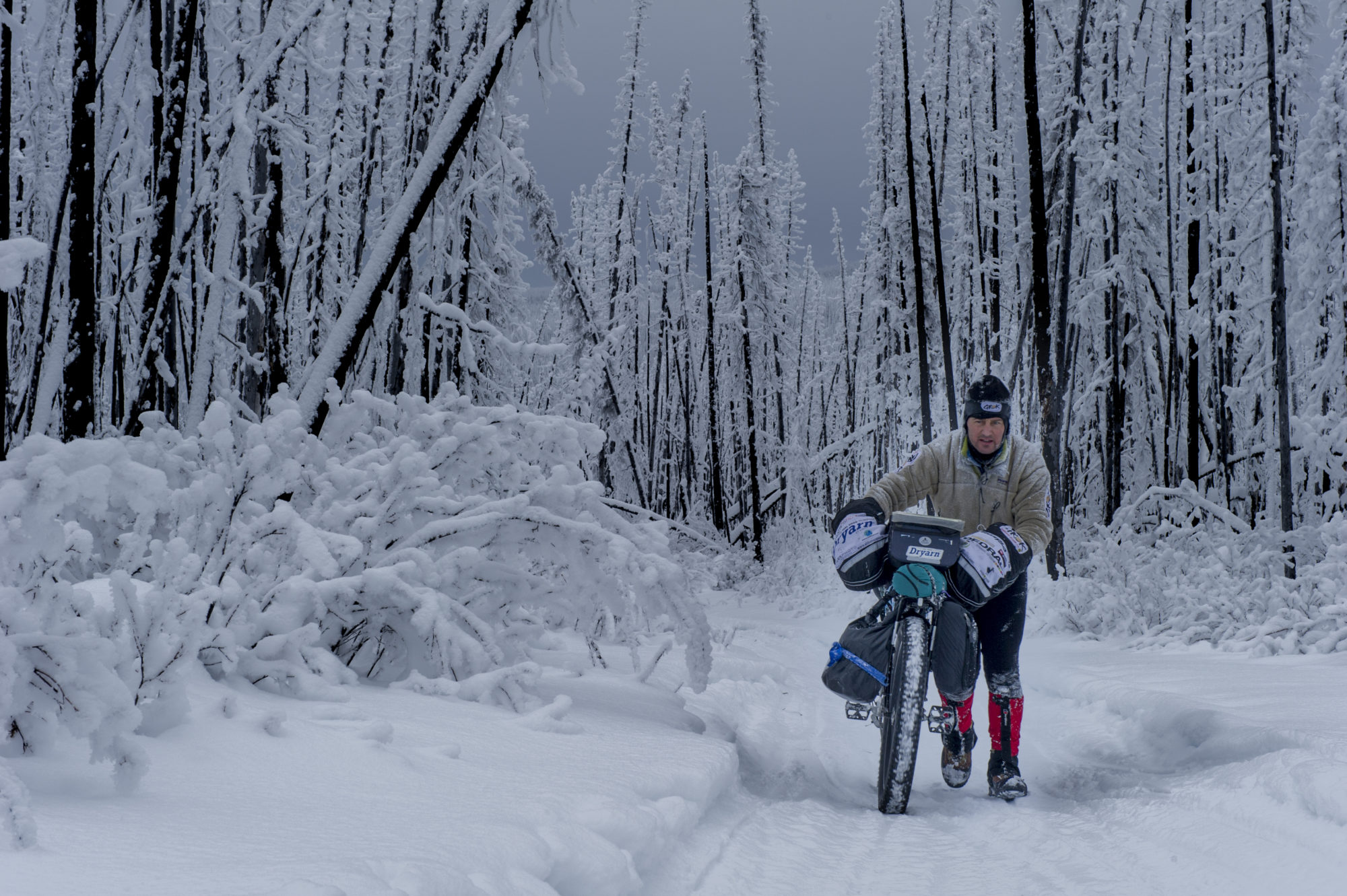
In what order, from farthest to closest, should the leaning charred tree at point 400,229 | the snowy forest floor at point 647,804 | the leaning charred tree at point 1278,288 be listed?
the leaning charred tree at point 1278,288 → the leaning charred tree at point 400,229 → the snowy forest floor at point 647,804

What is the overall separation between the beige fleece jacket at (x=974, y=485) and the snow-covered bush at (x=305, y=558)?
1303 mm

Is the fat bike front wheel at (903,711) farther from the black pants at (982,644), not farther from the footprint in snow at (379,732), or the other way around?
the footprint in snow at (379,732)

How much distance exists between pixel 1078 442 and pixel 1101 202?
8665 mm

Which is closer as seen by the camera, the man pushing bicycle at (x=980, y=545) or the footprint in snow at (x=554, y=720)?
the footprint in snow at (x=554, y=720)

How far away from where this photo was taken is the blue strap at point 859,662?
14.3 ft

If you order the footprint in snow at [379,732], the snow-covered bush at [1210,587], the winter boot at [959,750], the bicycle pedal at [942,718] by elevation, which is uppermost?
the footprint in snow at [379,732]

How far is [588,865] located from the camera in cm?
233

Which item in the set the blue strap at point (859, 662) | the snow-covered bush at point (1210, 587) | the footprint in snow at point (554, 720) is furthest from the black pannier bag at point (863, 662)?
the snow-covered bush at point (1210, 587)

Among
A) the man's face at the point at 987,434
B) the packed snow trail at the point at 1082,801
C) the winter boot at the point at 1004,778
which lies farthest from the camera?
the man's face at the point at 987,434

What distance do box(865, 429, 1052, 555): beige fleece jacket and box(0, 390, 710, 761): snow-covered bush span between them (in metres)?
1.30

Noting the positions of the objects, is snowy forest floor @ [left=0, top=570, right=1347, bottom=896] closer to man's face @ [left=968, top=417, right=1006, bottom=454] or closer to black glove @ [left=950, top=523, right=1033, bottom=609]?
black glove @ [left=950, top=523, right=1033, bottom=609]

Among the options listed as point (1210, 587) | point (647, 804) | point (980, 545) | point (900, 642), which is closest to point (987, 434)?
point (980, 545)

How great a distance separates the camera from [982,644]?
15.9ft

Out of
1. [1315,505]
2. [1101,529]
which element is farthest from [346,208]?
[1315,505]
